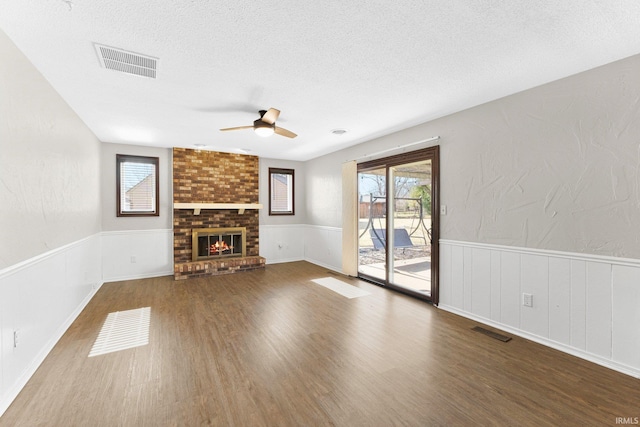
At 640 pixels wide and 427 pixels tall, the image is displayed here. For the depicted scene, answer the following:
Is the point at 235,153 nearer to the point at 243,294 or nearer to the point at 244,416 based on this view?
the point at 243,294

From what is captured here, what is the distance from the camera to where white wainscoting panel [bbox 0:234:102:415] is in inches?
76.3

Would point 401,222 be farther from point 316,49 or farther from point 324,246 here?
point 316,49

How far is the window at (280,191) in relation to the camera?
22.8 feet

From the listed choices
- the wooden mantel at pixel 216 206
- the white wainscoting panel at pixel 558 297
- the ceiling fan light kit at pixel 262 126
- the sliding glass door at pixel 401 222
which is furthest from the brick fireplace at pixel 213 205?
the white wainscoting panel at pixel 558 297

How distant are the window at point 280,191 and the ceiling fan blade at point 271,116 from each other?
144 inches

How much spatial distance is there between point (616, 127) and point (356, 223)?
360 cm

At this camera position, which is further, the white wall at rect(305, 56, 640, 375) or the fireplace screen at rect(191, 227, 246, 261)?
the fireplace screen at rect(191, 227, 246, 261)

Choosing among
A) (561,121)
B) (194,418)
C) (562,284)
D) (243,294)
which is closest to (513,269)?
(562,284)

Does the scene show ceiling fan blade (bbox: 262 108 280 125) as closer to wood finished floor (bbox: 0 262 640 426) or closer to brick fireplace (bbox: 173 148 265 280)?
wood finished floor (bbox: 0 262 640 426)

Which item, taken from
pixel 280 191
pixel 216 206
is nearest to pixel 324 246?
pixel 280 191

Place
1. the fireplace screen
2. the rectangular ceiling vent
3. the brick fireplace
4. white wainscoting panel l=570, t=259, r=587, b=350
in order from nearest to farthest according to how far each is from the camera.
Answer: the rectangular ceiling vent
white wainscoting panel l=570, t=259, r=587, b=350
the brick fireplace
the fireplace screen

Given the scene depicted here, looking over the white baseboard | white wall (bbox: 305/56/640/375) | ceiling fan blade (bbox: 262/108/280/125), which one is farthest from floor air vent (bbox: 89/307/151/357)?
white wall (bbox: 305/56/640/375)

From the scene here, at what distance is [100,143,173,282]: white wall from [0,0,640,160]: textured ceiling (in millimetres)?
2118

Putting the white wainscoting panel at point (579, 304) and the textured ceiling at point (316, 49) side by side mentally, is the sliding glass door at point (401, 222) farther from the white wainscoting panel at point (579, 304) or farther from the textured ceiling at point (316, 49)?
the white wainscoting panel at point (579, 304)
